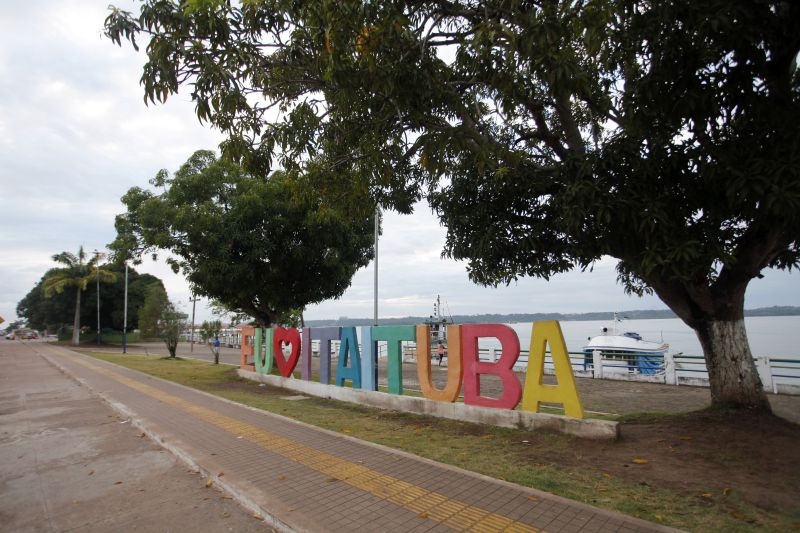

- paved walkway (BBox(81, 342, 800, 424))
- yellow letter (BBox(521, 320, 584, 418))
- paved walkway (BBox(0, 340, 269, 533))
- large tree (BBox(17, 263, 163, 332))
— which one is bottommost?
paved walkway (BBox(81, 342, 800, 424))

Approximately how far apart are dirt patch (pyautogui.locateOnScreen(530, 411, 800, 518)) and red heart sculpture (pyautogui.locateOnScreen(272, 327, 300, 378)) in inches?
335

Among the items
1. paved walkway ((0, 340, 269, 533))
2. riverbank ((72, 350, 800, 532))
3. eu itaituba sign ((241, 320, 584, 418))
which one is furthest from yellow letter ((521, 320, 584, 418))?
paved walkway ((0, 340, 269, 533))

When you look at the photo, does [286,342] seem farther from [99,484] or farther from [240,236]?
[99,484]

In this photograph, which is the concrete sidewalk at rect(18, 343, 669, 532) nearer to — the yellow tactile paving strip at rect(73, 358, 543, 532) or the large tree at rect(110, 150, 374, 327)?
the yellow tactile paving strip at rect(73, 358, 543, 532)

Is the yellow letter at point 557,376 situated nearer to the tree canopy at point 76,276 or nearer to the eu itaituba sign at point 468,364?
the eu itaituba sign at point 468,364

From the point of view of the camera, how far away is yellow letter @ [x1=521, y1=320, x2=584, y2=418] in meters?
6.87

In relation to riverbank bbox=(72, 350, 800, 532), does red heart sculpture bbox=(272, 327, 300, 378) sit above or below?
above

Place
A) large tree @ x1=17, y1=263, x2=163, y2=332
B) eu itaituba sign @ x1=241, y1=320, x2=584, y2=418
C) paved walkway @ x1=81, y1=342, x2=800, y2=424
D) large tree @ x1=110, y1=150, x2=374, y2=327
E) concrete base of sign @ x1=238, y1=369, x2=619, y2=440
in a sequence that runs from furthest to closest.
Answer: large tree @ x1=17, y1=263, x2=163, y2=332 → large tree @ x1=110, y1=150, x2=374, y2=327 → paved walkway @ x1=81, y1=342, x2=800, y2=424 → eu itaituba sign @ x1=241, y1=320, x2=584, y2=418 → concrete base of sign @ x1=238, y1=369, x2=619, y2=440

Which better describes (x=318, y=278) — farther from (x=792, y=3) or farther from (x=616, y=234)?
(x=792, y=3)

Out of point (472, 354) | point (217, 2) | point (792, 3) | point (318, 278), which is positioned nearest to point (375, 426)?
point (472, 354)

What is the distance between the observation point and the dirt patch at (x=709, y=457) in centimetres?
466

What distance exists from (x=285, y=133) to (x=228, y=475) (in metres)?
5.25

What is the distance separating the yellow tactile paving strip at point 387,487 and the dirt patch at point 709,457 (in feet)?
6.28

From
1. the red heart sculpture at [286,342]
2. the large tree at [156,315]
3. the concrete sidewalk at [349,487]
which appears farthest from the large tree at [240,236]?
the large tree at [156,315]
